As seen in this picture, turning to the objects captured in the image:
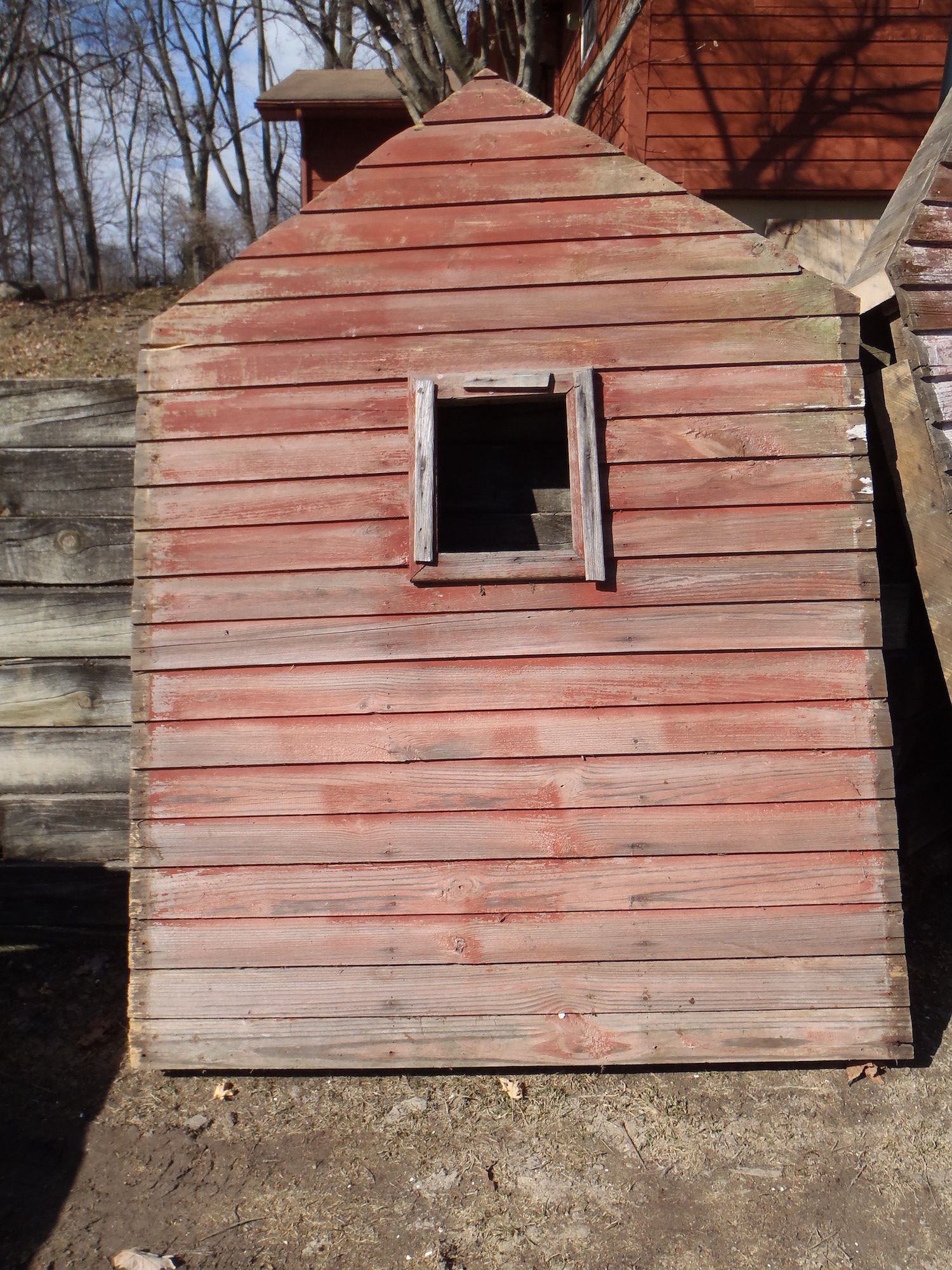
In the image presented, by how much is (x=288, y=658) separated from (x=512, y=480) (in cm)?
127

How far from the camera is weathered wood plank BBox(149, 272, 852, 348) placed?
335 cm

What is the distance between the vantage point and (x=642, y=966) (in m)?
3.18

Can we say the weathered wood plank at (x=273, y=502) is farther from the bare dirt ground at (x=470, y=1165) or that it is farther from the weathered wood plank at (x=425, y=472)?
the bare dirt ground at (x=470, y=1165)

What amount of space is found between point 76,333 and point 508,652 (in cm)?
1382

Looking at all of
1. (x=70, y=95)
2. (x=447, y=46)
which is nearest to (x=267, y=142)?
(x=70, y=95)

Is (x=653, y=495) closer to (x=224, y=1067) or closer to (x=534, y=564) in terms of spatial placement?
(x=534, y=564)

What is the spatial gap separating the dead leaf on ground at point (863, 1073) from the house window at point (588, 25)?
31.2ft

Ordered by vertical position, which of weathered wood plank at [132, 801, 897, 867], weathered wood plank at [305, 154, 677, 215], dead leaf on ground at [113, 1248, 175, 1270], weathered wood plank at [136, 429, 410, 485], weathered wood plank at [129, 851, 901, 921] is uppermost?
weathered wood plank at [305, 154, 677, 215]

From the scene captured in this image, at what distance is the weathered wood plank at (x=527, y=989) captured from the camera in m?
3.15

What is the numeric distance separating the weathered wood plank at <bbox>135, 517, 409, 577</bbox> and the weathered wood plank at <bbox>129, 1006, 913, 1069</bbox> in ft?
5.59

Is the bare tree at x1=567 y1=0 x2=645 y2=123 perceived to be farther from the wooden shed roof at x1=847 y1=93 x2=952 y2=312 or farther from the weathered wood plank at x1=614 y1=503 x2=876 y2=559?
the weathered wood plank at x1=614 y1=503 x2=876 y2=559

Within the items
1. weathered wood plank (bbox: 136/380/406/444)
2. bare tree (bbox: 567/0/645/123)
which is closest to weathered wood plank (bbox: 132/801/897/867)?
weathered wood plank (bbox: 136/380/406/444)

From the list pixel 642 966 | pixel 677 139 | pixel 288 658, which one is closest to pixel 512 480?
pixel 288 658

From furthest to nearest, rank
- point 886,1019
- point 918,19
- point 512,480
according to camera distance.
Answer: point 918,19 < point 512,480 < point 886,1019
